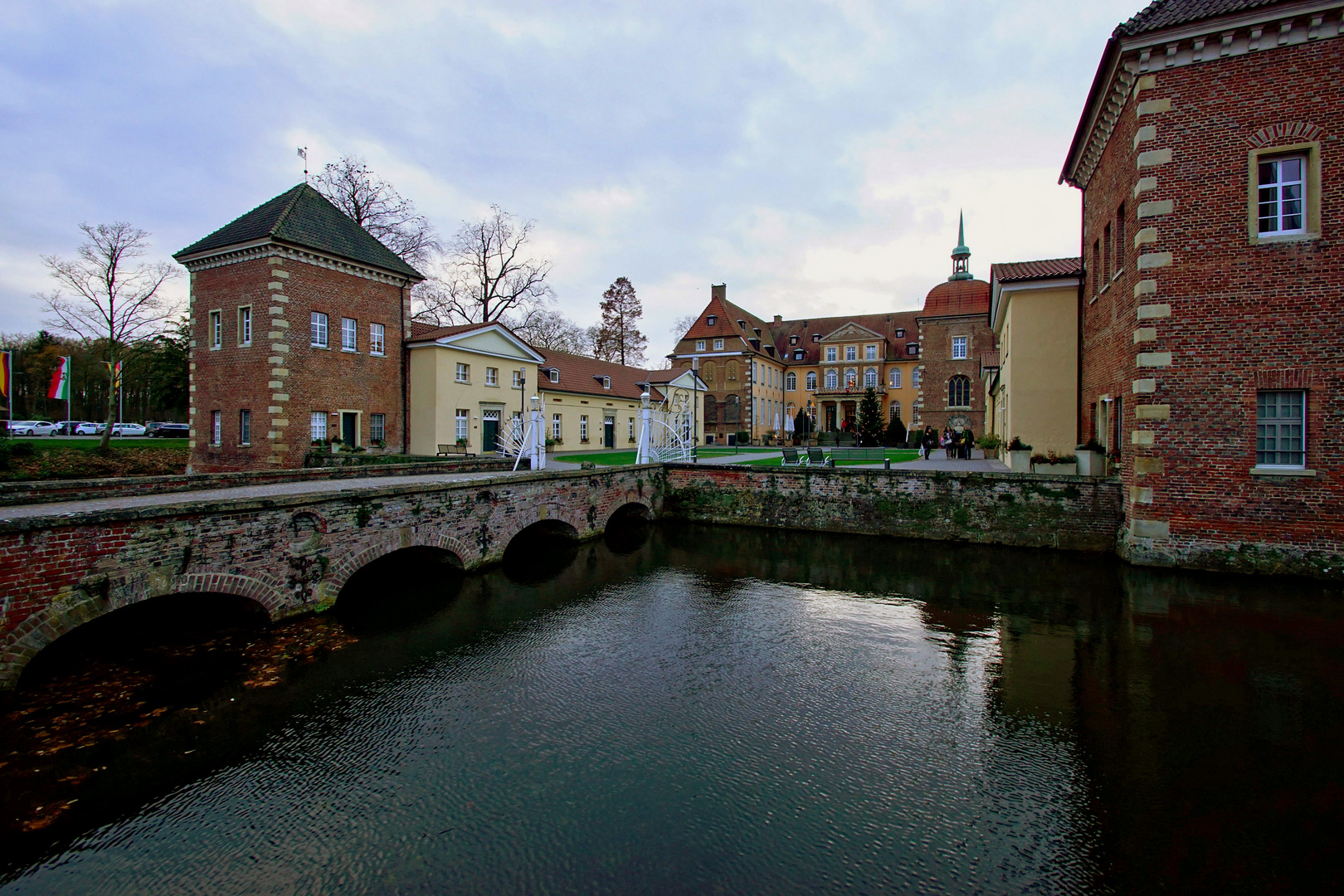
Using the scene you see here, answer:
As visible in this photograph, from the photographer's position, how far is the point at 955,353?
127 feet

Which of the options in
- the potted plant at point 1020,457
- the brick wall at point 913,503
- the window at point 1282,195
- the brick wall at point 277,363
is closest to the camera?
the window at point 1282,195

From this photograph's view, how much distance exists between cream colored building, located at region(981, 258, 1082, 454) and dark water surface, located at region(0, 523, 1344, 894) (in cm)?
761

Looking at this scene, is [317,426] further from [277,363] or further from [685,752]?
[685,752]

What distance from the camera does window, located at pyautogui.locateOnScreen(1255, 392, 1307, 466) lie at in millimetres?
10586

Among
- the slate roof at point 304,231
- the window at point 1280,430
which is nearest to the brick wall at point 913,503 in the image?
the window at point 1280,430

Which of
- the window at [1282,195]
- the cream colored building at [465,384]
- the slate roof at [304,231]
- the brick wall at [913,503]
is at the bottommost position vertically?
the brick wall at [913,503]

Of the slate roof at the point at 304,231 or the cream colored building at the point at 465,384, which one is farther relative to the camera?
the cream colored building at the point at 465,384

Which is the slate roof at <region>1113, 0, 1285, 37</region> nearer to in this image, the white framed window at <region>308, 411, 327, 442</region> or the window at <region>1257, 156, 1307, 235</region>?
the window at <region>1257, 156, 1307, 235</region>

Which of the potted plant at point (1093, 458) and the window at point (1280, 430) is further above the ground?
→ the window at point (1280, 430)

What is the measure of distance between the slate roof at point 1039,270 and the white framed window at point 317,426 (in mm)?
20456

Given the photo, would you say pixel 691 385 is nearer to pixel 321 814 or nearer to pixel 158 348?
pixel 158 348

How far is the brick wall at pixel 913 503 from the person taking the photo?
13.8 metres

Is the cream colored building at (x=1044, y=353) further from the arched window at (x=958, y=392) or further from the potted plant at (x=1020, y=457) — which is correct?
the arched window at (x=958, y=392)

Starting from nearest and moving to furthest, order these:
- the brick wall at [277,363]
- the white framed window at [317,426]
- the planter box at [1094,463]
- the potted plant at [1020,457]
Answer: the planter box at [1094,463] → the potted plant at [1020,457] → the brick wall at [277,363] → the white framed window at [317,426]
